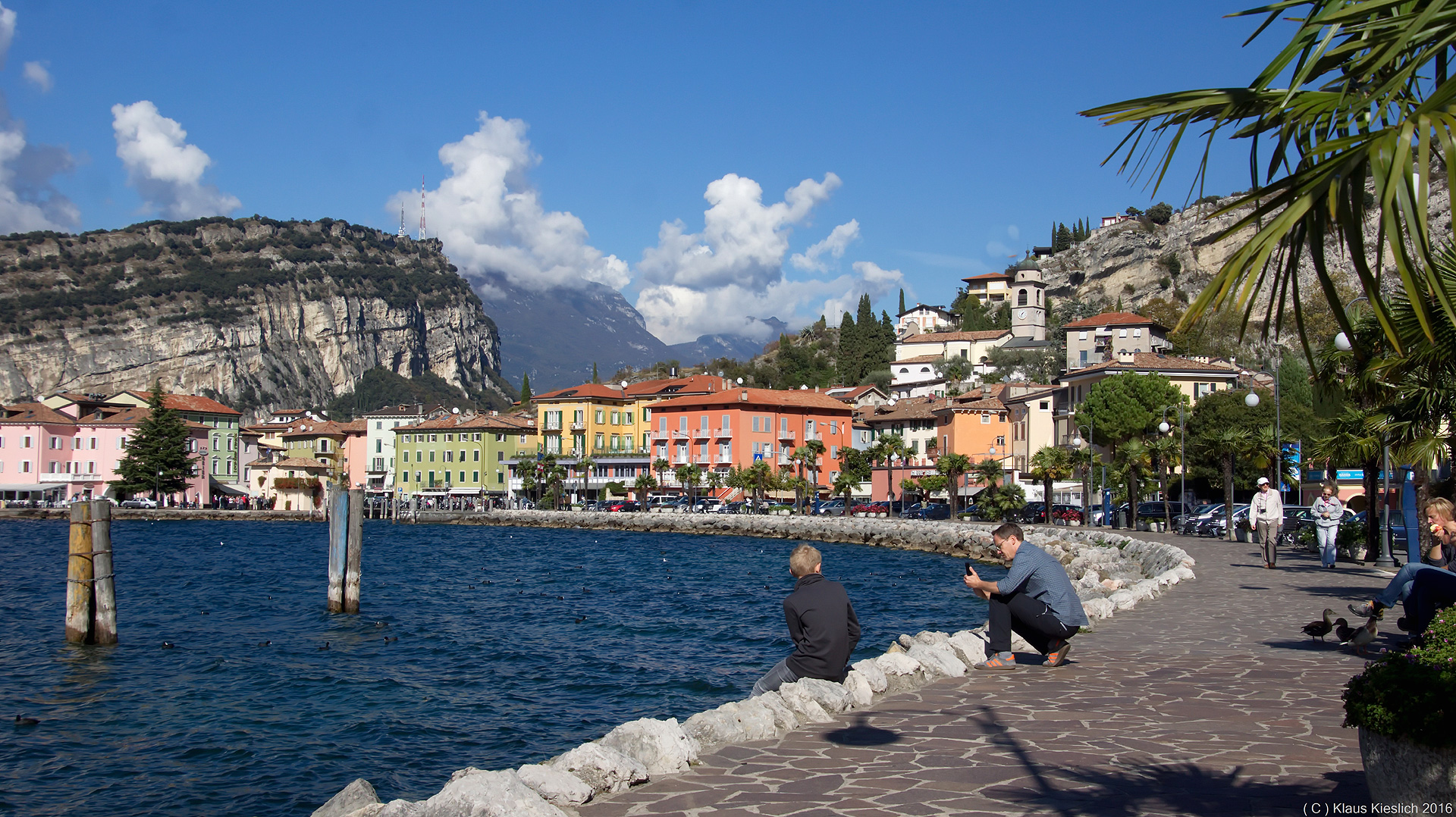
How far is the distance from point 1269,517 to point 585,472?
78.2m

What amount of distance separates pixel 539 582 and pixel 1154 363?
50645 millimetres

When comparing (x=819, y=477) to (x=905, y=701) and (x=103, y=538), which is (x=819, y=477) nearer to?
(x=103, y=538)

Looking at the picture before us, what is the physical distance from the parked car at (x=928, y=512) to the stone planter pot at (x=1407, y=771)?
2544 inches

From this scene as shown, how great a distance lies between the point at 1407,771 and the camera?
4426mm

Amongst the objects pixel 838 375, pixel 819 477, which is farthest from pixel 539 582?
pixel 838 375

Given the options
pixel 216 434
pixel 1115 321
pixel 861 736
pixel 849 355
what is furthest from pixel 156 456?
pixel 861 736

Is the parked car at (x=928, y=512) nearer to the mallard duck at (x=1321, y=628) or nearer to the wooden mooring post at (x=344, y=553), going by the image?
the wooden mooring post at (x=344, y=553)

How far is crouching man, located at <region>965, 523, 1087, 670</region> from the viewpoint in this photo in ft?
33.1

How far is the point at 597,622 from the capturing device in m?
25.0

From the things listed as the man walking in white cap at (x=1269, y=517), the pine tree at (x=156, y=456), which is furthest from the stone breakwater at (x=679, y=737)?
the pine tree at (x=156, y=456)

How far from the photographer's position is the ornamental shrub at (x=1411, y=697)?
4262mm

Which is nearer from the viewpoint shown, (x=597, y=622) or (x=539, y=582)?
(x=597, y=622)

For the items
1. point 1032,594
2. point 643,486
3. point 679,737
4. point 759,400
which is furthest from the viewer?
point 759,400

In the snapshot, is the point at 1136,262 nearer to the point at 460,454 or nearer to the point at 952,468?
the point at 460,454
